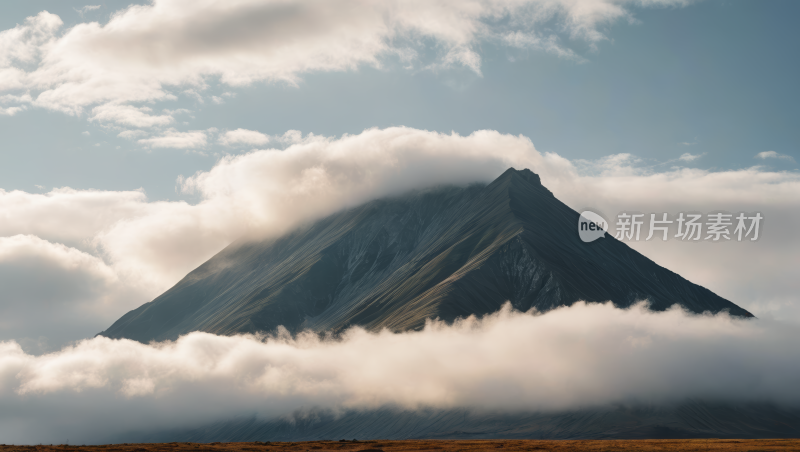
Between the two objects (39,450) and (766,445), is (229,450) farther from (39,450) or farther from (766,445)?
(766,445)

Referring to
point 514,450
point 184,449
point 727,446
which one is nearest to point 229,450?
point 184,449

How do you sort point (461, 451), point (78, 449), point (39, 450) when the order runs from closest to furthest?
point (39, 450) < point (78, 449) < point (461, 451)

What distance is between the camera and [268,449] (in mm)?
145500

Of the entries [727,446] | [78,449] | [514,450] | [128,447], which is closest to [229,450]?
[128,447]

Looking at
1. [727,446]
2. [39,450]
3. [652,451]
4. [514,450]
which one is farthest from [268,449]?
[727,446]

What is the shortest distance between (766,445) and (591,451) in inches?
1562

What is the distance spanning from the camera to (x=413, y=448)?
15825cm

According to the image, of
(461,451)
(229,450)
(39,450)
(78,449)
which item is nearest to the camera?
(39,450)

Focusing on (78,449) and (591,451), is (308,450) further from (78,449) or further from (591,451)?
(591,451)

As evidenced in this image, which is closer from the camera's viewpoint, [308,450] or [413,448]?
[308,450]

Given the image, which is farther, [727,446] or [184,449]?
[727,446]

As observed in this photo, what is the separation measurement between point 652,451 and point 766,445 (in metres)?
27.4

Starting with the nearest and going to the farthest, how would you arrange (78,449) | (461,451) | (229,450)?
(78,449), (229,450), (461,451)

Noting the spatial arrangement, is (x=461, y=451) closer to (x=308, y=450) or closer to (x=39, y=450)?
(x=308, y=450)
